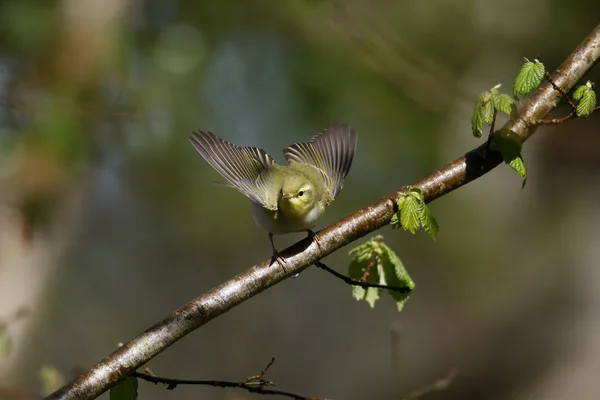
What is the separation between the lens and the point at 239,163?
9.33 ft

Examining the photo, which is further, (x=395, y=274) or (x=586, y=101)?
(x=395, y=274)

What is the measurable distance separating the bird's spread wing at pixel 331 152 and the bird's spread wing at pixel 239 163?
27cm

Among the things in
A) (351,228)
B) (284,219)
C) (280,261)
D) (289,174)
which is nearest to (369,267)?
(351,228)

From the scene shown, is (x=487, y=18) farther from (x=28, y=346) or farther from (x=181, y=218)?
(x=28, y=346)

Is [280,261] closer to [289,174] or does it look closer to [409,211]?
[409,211]

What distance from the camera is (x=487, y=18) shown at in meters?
8.30

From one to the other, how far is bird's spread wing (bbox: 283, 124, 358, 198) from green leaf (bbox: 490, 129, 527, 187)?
3.48 ft

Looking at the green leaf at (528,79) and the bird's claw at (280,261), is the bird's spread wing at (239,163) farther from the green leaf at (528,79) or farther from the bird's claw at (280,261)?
the green leaf at (528,79)

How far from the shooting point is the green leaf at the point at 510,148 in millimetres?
2125

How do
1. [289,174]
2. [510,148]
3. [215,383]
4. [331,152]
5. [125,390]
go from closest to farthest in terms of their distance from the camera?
[215,383]
[125,390]
[510,148]
[289,174]
[331,152]

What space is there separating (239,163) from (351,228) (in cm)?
79

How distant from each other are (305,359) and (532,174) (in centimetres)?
511

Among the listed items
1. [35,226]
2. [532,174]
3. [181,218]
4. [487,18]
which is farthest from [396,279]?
[181,218]

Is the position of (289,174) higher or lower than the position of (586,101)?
higher
